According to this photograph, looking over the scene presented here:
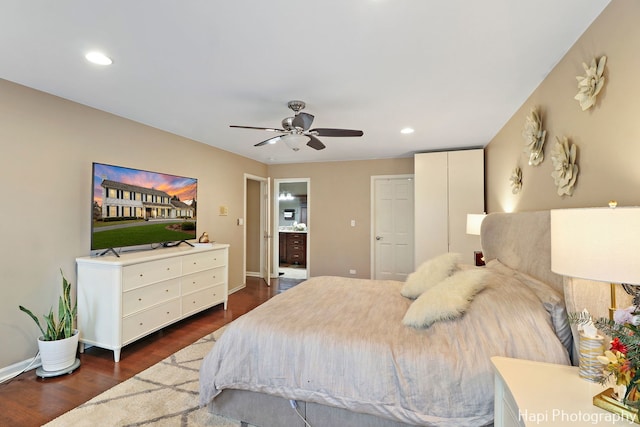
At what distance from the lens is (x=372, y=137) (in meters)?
3.86

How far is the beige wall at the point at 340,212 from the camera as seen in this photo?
17.4 feet

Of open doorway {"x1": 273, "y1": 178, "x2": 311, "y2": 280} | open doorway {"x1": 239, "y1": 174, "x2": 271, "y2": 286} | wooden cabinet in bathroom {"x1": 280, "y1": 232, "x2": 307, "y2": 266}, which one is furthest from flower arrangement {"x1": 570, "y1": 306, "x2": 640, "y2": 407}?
wooden cabinet in bathroom {"x1": 280, "y1": 232, "x2": 307, "y2": 266}

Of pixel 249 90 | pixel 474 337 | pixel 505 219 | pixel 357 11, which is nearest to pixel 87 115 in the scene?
pixel 249 90

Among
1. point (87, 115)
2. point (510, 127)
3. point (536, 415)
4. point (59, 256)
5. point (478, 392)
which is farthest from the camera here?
point (510, 127)

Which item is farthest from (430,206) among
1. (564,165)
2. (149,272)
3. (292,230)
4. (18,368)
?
(18,368)

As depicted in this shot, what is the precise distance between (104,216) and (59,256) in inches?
19.4

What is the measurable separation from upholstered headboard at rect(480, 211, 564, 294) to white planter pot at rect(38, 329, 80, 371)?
11.8 ft

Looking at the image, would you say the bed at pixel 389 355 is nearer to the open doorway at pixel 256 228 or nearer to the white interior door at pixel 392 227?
the white interior door at pixel 392 227

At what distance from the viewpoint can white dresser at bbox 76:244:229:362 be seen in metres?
2.58

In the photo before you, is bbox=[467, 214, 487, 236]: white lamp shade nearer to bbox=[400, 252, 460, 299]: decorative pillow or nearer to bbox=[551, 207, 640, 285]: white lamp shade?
bbox=[400, 252, 460, 299]: decorative pillow

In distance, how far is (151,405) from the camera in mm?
1971

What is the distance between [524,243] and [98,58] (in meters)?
3.22

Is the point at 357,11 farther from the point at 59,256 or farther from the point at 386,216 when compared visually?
the point at 386,216

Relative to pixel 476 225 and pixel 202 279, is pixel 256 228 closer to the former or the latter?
pixel 202 279
